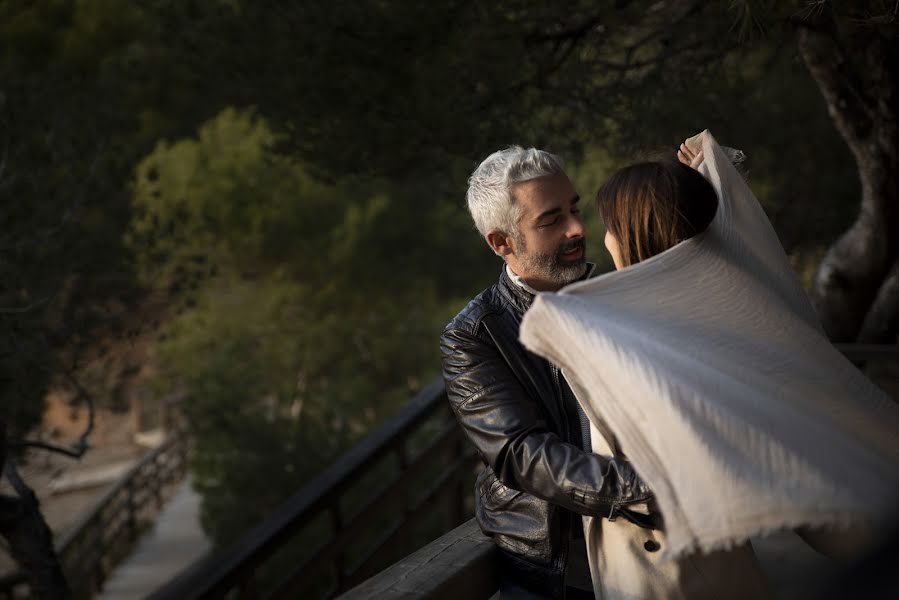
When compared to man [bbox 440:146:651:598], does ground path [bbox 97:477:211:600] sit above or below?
below

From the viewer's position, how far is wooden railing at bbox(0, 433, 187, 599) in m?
12.2

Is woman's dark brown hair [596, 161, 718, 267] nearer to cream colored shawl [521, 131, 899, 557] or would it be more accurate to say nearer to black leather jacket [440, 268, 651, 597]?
cream colored shawl [521, 131, 899, 557]

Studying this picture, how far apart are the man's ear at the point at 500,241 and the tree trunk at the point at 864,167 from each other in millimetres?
2251

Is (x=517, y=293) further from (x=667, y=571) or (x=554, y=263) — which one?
(x=667, y=571)

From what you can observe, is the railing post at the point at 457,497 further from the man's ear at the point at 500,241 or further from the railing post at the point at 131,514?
the railing post at the point at 131,514

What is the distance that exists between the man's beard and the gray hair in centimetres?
6

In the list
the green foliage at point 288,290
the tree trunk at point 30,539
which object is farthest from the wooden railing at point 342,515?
the green foliage at point 288,290

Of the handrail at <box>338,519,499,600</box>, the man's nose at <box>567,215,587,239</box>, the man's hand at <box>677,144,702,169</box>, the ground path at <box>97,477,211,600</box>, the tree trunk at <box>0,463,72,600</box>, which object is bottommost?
the ground path at <box>97,477,211,600</box>

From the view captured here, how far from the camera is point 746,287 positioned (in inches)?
62.9

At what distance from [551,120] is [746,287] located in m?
3.62

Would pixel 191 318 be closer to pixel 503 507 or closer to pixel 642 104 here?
pixel 642 104

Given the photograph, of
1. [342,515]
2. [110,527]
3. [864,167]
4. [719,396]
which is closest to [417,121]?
[342,515]

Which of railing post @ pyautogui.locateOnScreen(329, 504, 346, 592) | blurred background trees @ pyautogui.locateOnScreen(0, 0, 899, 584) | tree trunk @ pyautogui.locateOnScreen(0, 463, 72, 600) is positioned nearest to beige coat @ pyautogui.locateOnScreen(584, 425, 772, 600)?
blurred background trees @ pyautogui.locateOnScreen(0, 0, 899, 584)

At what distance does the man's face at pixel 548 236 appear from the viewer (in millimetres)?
1927
